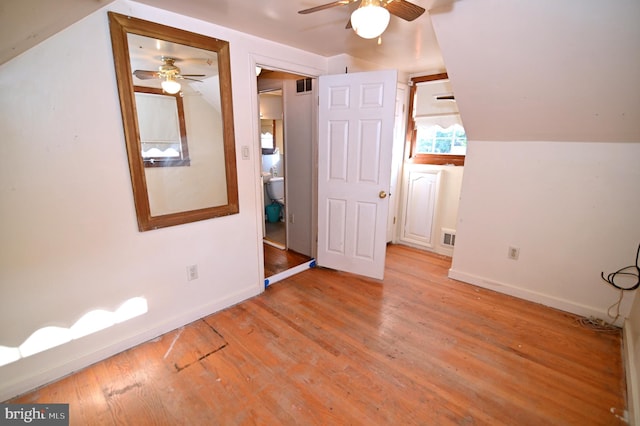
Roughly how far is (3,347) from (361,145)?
2.82 metres

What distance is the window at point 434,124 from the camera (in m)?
3.23

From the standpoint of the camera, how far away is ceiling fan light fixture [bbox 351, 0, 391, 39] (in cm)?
131

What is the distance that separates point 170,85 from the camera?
1977mm

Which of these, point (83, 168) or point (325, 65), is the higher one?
point (325, 65)

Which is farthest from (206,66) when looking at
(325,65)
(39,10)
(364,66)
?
(364,66)

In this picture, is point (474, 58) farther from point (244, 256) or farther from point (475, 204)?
point (244, 256)

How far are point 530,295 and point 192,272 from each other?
2983 mm

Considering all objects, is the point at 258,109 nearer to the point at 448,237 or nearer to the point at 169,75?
the point at 169,75

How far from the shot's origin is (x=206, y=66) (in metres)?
2.08

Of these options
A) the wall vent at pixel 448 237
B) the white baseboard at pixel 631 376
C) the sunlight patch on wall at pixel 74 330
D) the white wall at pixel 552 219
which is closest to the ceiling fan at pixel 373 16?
the white wall at pixel 552 219

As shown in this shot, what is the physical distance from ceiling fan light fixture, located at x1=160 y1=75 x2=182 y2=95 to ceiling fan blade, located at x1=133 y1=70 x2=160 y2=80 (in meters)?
0.06

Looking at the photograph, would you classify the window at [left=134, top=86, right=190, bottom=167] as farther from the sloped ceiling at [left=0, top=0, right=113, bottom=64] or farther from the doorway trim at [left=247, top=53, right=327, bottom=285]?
the doorway trim at [left=247, top=53, right=327, bottom=285]

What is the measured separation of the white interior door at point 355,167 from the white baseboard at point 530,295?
0.91m

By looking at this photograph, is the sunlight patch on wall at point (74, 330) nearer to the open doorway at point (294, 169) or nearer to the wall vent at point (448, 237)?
the open doorway at point (294, 169)
